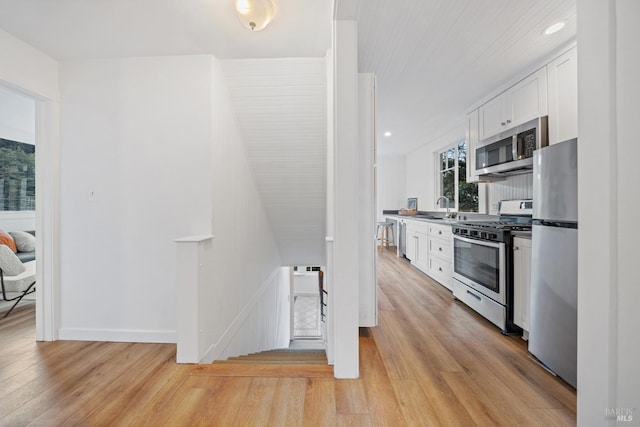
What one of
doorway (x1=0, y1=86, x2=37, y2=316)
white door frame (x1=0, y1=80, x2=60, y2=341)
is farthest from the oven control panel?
doorway (x1=0, y1=86, x2=37, y2=316)

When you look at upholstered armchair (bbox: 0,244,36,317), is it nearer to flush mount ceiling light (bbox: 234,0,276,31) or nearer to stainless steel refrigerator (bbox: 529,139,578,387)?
flush mount ceiling light (bbox: 234,0,276,31)

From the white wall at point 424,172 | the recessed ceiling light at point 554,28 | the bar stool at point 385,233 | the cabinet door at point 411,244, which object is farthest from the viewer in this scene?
the bar stool at point 385,233

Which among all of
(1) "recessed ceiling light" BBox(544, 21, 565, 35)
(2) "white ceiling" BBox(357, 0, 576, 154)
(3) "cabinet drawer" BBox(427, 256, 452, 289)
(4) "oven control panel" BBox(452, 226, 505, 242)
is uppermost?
(2) "white ceiling" BBox(357, 0, 576, 154)

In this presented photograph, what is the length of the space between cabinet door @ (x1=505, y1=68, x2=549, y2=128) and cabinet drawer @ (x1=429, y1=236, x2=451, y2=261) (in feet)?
5.15

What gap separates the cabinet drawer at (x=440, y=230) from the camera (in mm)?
3587

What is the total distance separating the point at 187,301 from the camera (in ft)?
6.28

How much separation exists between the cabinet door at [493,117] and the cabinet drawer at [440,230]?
1228 mm

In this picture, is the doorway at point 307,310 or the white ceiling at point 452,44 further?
the doorway at point 307,310

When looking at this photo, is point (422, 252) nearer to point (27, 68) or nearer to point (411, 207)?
point (411, 207)

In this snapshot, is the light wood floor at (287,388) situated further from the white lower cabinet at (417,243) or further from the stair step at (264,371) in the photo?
the white lower cabinet at (417,243)

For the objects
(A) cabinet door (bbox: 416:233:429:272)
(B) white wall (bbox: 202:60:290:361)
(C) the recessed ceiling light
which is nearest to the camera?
(C) the recessed ceiling light

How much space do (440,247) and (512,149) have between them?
1.57 meters

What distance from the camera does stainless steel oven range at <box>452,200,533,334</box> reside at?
2359mm

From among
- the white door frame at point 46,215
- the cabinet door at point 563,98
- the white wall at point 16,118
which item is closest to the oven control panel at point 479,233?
the cabinet door at point 563,98
